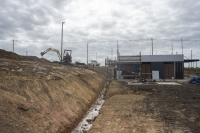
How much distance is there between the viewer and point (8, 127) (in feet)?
15.2

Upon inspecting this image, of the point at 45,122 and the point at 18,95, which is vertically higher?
the point at 18,95

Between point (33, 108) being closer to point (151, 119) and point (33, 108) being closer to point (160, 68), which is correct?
point (151, 119)

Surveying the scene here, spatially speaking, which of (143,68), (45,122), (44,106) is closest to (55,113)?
(44,106)

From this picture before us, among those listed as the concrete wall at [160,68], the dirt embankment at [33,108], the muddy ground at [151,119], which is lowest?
the muddy ground at [151,119]

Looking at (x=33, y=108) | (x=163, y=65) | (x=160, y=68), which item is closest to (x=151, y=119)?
(x=33, y=108)

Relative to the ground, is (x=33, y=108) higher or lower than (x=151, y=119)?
higher

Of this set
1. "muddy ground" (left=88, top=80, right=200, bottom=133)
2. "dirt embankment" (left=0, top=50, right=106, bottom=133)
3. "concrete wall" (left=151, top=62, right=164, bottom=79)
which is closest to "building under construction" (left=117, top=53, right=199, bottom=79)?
"concrete wall" (left=151, top=62, right=164, bottom=79)

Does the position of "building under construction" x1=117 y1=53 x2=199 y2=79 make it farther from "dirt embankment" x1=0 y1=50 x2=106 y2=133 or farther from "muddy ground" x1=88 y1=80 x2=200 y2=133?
"dirt embankment" x1=0 y1=50 x2=106 y2=133

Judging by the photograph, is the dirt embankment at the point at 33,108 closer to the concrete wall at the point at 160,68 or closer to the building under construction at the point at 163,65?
the building under construction at the point at 163,65

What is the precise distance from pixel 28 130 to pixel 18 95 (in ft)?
6.93

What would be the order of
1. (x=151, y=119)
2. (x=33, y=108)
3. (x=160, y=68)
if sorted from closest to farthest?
1. (x=33, y=108)
2. (x=151, y=119)
3. (x=160, y=68)

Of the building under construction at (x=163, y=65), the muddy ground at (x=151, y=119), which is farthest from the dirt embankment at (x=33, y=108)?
the building under construction at (x=163, y=65)

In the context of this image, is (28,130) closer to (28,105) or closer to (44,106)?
(28,105)

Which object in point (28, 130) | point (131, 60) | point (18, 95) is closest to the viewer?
point (28, 130)
